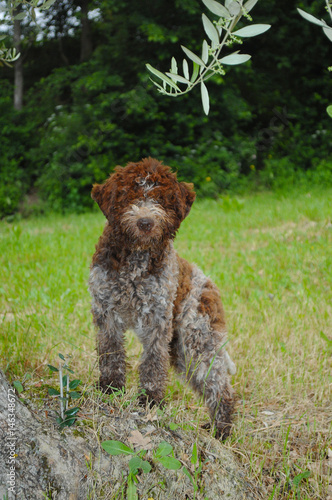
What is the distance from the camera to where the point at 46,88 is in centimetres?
1434

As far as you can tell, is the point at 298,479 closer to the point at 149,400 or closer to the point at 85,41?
the point at 149,400

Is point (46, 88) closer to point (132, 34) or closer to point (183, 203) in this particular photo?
point (132, 34)

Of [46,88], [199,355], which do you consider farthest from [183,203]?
[46,88]

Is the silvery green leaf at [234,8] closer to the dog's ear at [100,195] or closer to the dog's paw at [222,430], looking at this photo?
the dog's ear at [100,195]

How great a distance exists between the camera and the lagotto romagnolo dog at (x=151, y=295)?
2.54 meters

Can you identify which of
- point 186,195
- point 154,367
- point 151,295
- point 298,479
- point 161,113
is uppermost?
point 161,113

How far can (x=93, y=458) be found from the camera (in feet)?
7.32

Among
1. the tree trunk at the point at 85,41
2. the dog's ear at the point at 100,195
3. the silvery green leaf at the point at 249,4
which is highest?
the tree trunk at the point at 85,41

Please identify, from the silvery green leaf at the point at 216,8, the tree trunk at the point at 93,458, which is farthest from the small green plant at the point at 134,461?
the silvery green leaf at the point at 216,8

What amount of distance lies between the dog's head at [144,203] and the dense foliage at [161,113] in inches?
369

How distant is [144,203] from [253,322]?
90.4 inches

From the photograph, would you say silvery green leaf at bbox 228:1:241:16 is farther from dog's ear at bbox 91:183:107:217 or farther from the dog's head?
dog's ear at bbox 91:183:107:217

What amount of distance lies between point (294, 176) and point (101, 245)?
430 inches

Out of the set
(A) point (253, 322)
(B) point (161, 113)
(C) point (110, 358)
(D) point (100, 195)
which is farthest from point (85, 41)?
(C) point (110, 358)
